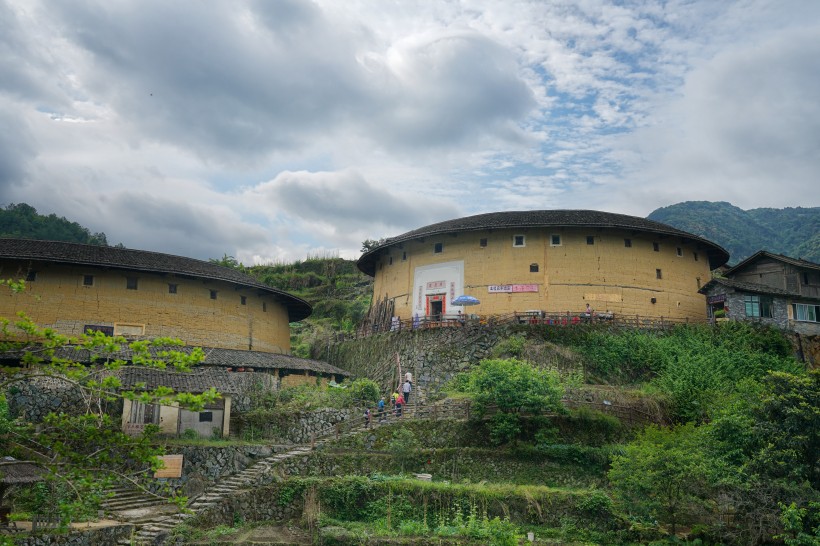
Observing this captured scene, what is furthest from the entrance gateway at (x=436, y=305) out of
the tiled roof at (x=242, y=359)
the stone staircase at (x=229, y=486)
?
the stone staircase at (x=229, y=486)

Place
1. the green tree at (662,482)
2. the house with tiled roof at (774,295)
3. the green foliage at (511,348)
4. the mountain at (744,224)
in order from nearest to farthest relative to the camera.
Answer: the green tree at (662,482) < the green foliage at (511,348) < the house with tiled roof at (774,295) < the mountain at (744,224)

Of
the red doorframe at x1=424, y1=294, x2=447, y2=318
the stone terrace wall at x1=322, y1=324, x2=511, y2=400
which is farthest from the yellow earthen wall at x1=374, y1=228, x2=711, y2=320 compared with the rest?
the stone terrace wall at x1=322, y1=324, x2=511, y2=400

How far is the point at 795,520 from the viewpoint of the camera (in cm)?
1609

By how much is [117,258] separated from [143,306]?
2.35 metres

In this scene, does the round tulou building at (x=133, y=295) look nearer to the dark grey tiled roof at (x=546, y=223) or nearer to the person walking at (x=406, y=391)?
the dark grey tiled roof at (x=546, y=223)

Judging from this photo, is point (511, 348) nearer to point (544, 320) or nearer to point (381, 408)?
point (544, 320)

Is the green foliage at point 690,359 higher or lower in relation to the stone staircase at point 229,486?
higher

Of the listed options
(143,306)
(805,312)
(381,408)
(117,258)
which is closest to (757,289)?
(805,312)

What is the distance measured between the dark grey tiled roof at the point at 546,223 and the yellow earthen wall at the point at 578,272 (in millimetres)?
528

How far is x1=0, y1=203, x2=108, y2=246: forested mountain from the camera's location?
5253 cm

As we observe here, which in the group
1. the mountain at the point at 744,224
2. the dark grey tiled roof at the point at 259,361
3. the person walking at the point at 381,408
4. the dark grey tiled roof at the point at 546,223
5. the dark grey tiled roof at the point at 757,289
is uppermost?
the mountain at the point at 744,224

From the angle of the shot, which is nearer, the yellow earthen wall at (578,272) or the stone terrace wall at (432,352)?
the stone terrace wall at (432,352)

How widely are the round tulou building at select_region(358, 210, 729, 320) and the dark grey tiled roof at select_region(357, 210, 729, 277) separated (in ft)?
0.16

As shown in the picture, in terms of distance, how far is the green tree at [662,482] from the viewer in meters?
18.2
